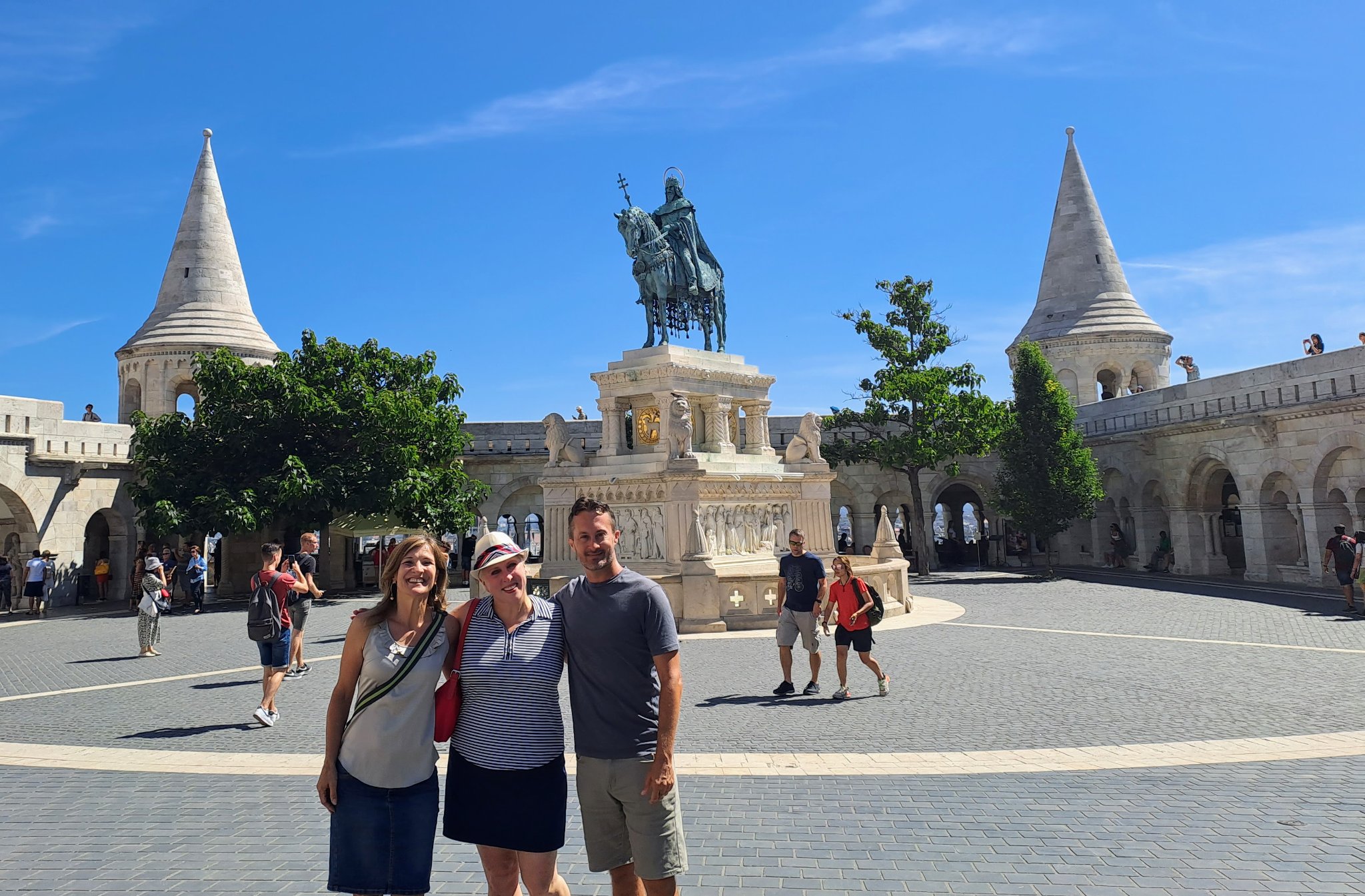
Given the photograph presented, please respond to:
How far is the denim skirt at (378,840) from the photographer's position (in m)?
3.26

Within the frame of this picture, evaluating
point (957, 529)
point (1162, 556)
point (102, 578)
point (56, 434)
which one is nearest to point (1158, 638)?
point (1162, 556)

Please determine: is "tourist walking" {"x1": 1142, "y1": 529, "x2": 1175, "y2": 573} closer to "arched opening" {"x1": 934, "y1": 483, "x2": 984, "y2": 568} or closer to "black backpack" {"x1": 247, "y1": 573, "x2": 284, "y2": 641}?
"arched opening" {"x1": 934, "y1": 483, "x2": 984, "y2": 568}

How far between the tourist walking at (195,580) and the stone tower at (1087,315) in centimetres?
2738

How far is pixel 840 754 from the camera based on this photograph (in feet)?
22.1

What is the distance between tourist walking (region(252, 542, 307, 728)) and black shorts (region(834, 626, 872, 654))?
17.2 feet

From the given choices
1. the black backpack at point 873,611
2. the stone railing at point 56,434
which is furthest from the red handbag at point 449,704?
the stone railing at point 56,434

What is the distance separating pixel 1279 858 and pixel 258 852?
5.25 meters

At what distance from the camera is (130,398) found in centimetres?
2934

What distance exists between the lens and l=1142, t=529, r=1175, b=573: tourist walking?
88.0 feet

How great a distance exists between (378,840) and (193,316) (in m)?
30.1

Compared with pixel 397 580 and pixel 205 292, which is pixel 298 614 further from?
pixel 205 292

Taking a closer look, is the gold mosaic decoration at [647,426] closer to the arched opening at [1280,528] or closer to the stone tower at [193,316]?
the arched opening at [1280,528]

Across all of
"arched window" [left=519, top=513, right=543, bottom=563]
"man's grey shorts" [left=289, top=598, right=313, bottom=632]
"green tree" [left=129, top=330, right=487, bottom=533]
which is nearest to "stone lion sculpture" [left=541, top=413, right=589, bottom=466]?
"green tree" [left=129, top=330, right=487, bottom=533]

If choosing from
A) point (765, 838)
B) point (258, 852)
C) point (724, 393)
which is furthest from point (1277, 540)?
point (258, 852)
